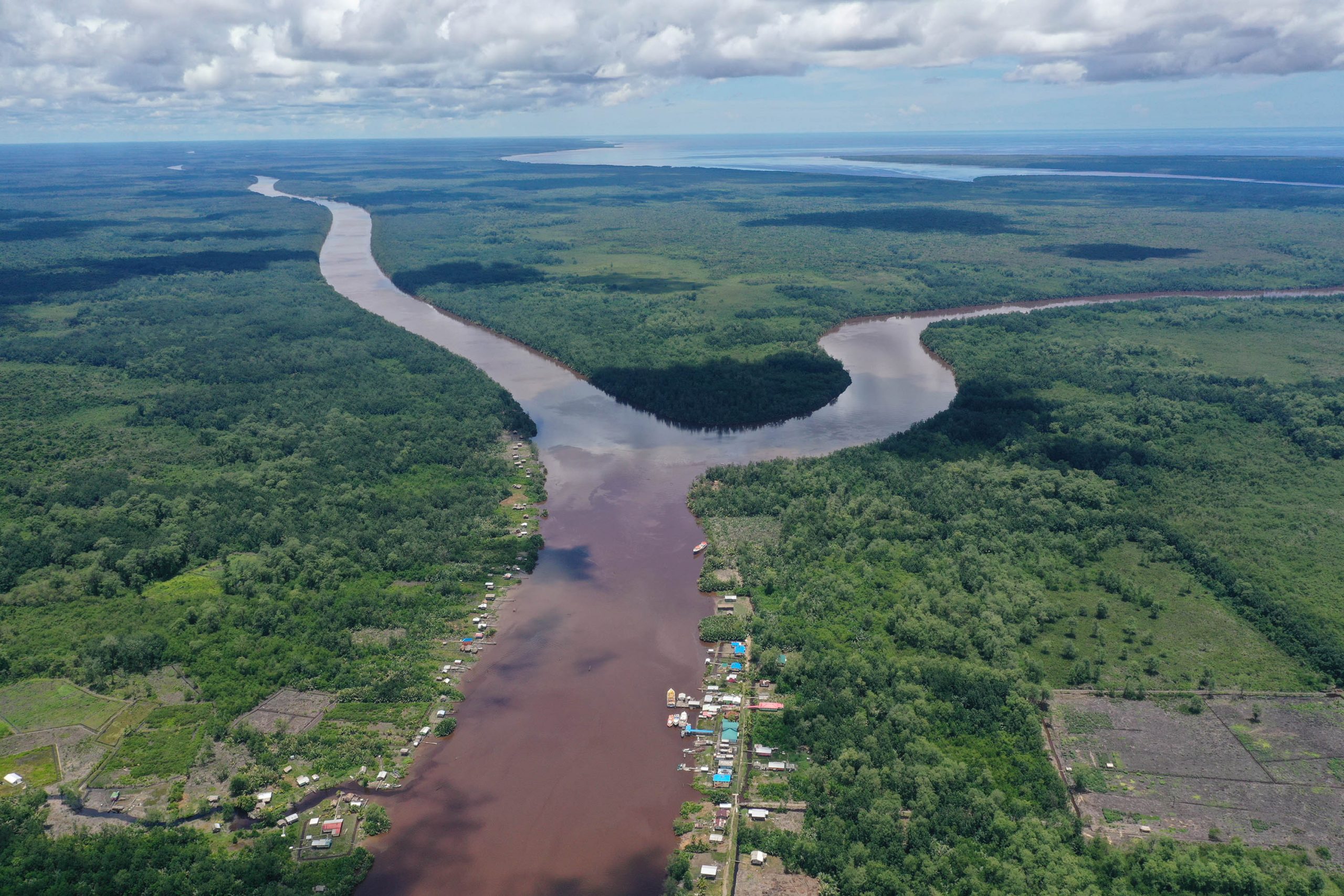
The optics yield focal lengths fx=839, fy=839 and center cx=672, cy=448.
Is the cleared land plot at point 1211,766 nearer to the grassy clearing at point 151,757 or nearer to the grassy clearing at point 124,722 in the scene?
the grassy clearing at point 151,757

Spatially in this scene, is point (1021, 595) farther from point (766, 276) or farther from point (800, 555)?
point (766, 276)

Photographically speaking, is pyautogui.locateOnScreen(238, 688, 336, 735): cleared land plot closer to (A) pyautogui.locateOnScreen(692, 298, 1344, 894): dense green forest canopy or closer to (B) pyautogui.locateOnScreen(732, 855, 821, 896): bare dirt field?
(B) pyautogui.locateOnScreen(732, 855, 821, 896): bare dirt field

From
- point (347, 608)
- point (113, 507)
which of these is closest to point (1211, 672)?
point (347, 608)

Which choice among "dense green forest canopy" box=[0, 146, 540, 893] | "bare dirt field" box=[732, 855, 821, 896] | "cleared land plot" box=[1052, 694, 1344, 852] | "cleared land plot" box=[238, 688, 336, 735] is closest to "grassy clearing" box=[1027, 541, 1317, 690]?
"cleared land plot" box=[1052, 694, 1344, 852]

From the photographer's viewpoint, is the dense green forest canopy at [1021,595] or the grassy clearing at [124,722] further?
the grassy clearing at [124,722]

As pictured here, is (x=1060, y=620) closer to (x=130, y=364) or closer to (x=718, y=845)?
(x=718, y=845)

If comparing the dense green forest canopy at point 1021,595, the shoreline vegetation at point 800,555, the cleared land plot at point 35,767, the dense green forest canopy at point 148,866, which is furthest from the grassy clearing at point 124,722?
the dense green forest canopy at point 1021,595
